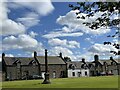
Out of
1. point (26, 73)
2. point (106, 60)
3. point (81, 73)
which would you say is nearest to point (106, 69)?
point (106, 60)

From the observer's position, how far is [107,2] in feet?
28.5

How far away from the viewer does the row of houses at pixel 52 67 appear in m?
85.0

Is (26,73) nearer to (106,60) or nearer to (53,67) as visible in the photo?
(53,67)

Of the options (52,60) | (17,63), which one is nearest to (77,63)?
(52,60)

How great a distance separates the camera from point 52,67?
91.9 metres

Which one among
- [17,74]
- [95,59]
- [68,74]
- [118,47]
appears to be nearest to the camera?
[118,47]

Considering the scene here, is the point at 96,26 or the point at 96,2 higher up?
the point at 96,2

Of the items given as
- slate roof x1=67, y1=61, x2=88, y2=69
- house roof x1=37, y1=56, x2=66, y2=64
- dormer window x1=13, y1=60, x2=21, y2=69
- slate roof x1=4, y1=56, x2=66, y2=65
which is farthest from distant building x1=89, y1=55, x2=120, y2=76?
dormer window x1=13, y1=60, x2=21, y2=69

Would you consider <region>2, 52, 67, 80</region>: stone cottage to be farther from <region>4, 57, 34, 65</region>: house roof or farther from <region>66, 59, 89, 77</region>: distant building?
<region>66, 59, 89, 77</region>: distant building

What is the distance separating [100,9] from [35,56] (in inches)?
3263

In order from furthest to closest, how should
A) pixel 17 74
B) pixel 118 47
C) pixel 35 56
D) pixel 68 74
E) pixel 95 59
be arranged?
1. pixel 95 59
2. pixel 68 74
3. pixel 35 56
4. pixel 17 74
5. pixel 118 47

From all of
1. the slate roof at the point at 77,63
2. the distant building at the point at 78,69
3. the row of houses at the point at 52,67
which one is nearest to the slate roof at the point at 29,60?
the row of houses at the point at 52,67

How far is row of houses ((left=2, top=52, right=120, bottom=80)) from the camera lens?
85.0 meters

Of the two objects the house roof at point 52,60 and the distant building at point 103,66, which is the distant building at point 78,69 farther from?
the house roof at point 52,60
